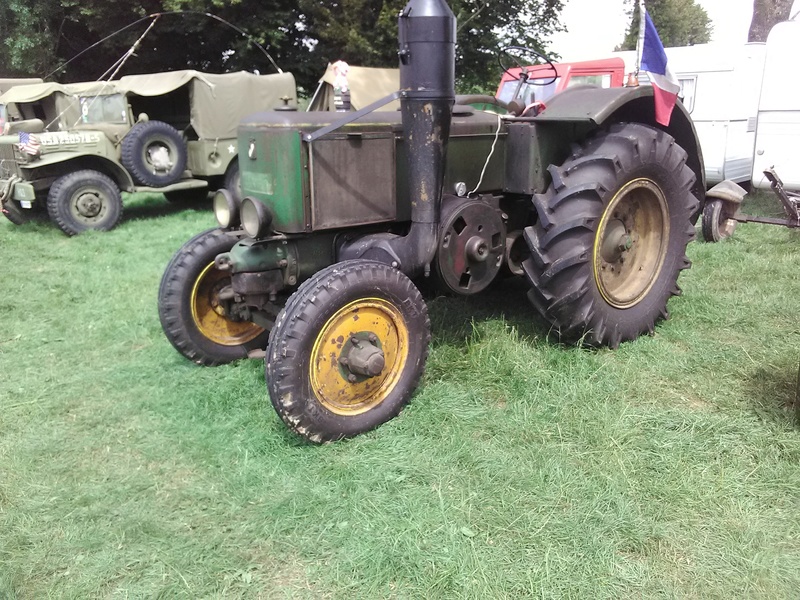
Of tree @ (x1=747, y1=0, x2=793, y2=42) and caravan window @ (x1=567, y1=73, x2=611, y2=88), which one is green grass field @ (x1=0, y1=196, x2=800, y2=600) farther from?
tree @ (x1=747, y1=0, x2=793, y2=42)

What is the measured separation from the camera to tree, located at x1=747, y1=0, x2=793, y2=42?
11.5m

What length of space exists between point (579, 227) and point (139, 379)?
2624 mm

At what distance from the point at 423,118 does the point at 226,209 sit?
121 centimetres

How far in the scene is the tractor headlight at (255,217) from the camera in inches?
124

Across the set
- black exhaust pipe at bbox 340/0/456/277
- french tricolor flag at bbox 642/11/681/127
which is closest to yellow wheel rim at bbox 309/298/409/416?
black exhaust pipe at bbox 340/0/456/277

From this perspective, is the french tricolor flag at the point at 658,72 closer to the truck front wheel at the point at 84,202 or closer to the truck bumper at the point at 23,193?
the truck front wheel at the point at 84,202

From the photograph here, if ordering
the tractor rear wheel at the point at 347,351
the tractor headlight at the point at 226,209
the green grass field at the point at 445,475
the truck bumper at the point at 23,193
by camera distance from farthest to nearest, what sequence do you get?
the truck bumper at the point at 23,193
the tractor headlight at the point at 226,209
the tractor rear wheel at the point at 347,351
the green grass field at the point at 445,475

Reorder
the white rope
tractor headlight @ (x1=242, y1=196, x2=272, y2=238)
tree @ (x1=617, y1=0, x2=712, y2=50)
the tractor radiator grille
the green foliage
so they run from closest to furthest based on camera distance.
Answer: tractor headlight @ (x1=242, y1=196, x2=272, y2=238)
the white rope
the tractor radiator grille
the green foliage
tree @ (x1=617, y1=0, x2=712, y2=50)

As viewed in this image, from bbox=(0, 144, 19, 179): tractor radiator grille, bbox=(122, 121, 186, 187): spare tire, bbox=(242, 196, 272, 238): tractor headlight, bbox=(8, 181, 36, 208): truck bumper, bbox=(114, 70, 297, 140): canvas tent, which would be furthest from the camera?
bbox=(114, 70, 297, 140): canvas tent

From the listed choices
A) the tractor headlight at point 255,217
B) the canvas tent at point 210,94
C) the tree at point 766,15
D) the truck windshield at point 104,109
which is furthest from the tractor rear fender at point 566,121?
the tree at point 766,15

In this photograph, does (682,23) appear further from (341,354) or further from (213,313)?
(341,354)

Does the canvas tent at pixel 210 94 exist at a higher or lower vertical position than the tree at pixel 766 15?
lower

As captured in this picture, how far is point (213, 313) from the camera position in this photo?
388 cm

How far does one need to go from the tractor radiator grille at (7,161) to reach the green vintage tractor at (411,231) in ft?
21.6
